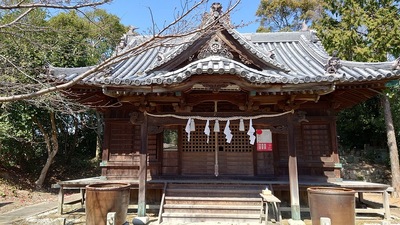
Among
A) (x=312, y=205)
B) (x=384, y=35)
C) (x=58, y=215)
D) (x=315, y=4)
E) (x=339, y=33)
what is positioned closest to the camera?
(x=312, y=205)

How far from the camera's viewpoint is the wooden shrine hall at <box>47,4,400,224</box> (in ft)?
22.3

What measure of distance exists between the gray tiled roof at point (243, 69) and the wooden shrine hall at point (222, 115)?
0.10ft

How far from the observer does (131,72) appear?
881 centimetres

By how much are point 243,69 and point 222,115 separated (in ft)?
5.34

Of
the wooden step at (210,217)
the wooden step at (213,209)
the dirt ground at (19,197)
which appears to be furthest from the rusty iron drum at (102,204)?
the dirt ground at (19,197)

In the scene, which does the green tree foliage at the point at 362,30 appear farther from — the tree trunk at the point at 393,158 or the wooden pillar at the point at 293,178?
the wooden pillar at the point at 293,178

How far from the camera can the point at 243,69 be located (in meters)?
6.58

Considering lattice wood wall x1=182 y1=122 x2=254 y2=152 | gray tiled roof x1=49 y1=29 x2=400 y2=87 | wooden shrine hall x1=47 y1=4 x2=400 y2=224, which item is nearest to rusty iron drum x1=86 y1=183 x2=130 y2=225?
wooden shrine hall x1=47 y1=4 x2=400 y2=224

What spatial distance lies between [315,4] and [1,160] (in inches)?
1079

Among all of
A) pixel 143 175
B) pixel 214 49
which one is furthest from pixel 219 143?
pixel 214 49

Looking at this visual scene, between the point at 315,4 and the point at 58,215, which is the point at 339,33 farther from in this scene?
the point at 315,4

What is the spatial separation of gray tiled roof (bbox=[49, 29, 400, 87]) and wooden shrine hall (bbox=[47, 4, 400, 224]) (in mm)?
30

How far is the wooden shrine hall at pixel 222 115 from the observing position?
22.3 ft

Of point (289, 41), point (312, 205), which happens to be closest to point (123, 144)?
point (312, 205)
